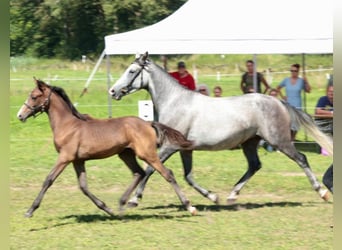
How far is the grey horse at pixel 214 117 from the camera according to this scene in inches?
348

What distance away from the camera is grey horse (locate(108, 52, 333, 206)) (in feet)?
29.0

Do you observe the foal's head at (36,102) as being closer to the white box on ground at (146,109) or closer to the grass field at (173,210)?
the grass field at (173,210)

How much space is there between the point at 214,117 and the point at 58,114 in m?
2.07

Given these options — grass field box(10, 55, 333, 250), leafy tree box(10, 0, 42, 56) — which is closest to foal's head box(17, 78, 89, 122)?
grass field box(10, 55, 333, 250)

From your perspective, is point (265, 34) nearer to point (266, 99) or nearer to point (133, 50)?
point (133, 50)

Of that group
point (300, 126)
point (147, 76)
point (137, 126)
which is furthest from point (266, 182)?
point (137, 126)

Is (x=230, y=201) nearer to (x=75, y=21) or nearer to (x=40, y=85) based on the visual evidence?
(x=40, y=85)

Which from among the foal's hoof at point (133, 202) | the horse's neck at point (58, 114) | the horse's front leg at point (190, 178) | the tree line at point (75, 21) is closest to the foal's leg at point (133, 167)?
the foal's hoof at point (133, 202)

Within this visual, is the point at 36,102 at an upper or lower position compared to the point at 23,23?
upper

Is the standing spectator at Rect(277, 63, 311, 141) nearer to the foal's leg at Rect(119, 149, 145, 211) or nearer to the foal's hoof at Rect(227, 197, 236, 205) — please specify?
the foal's hoof at Rect(227, 197, 236, 205)

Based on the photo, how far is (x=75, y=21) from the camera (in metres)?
38.0

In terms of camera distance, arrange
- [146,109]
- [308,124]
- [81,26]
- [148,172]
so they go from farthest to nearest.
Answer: [81,26] → [146,109] → [308,124] → [148,172]

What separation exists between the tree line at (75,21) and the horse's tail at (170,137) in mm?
27599

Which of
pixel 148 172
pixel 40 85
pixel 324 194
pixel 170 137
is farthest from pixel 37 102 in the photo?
pixel 324 194
